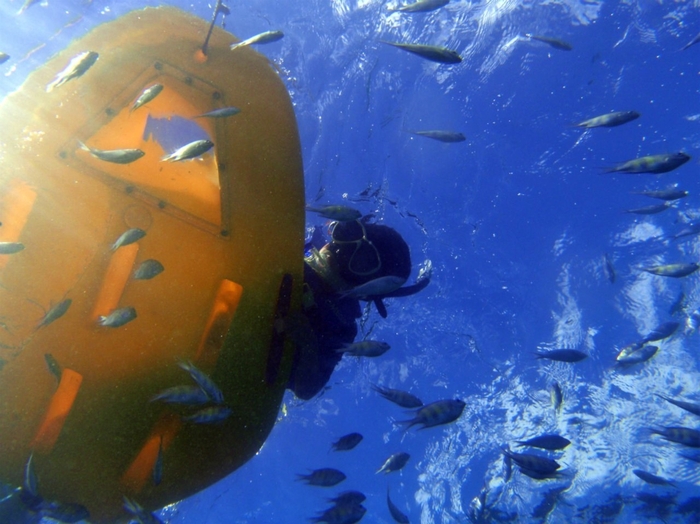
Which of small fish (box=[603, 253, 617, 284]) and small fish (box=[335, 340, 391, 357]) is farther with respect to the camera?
small fish (box=[603, 253, 617, 284])

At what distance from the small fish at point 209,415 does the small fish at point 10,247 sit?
195 cm

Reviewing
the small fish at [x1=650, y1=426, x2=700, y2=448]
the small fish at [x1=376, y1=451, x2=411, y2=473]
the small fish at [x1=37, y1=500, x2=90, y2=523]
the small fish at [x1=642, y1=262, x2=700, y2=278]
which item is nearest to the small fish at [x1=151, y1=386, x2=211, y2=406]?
the small fish at [x1=37, y1=500, x2=90, y2=523]

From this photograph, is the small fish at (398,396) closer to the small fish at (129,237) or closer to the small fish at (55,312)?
the small fish at (129,237)

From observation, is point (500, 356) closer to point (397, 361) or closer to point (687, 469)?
point (397, 361)

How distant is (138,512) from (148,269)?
2.23 m

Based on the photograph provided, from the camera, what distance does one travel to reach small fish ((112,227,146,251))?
343 centimetres

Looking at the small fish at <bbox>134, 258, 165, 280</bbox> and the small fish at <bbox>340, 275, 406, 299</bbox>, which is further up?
the small fish at <bbox>134, 258, 165, 280</bbox>

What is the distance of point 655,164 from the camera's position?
4.81m

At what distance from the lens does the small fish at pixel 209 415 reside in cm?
366

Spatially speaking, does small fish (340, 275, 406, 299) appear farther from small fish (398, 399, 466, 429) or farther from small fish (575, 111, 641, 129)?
small fish (575, 111, 641, 129)

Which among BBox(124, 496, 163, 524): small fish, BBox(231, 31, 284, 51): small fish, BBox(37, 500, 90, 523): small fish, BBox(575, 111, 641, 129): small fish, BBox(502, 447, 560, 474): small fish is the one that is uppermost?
BBox(231, 31, 284, 51): small fish

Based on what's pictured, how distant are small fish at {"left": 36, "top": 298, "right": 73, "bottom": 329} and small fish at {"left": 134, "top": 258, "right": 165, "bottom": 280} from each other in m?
0.55


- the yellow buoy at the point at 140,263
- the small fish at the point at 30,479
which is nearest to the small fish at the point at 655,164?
the yellow buoy at the point at 140,263

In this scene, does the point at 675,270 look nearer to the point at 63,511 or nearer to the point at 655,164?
the point at 655,164
